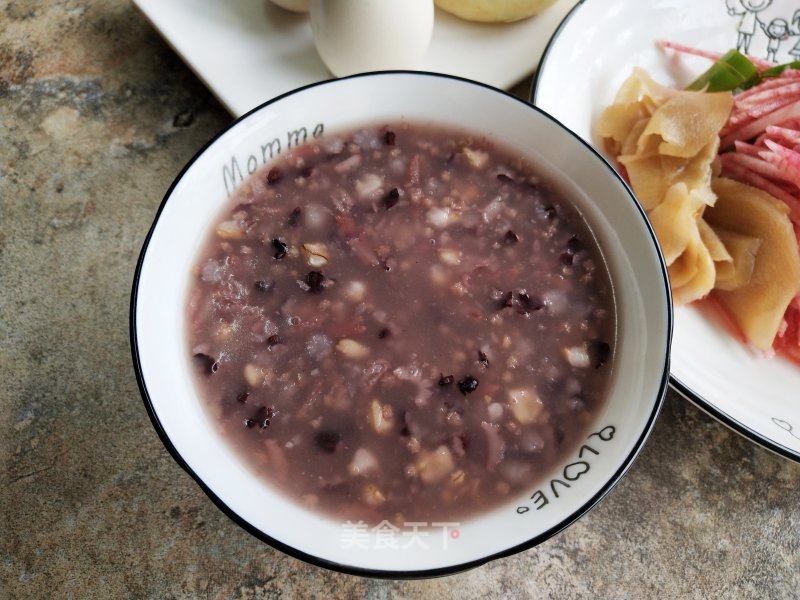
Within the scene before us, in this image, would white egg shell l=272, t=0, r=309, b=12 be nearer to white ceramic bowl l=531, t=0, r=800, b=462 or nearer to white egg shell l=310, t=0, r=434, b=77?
white egg shell l=310, t=0, r=434, b=77

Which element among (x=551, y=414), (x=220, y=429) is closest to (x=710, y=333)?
(x=551, y=414)

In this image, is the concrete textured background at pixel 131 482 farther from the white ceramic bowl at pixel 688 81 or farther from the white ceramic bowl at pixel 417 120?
the white ceramic bowl at pixel 417 120

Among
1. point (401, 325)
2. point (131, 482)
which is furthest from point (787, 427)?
point (131, 482)

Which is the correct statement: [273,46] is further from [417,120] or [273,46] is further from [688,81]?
[688,81]

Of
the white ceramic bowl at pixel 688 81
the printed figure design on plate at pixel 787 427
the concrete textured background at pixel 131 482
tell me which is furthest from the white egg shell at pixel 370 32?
the printed figure design on plate at pixel 787 427

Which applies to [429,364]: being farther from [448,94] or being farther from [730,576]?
[730,576]

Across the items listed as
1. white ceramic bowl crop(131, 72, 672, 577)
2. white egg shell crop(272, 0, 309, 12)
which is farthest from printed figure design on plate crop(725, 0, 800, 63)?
white egg shell crop(272, 0, 309, 12)
